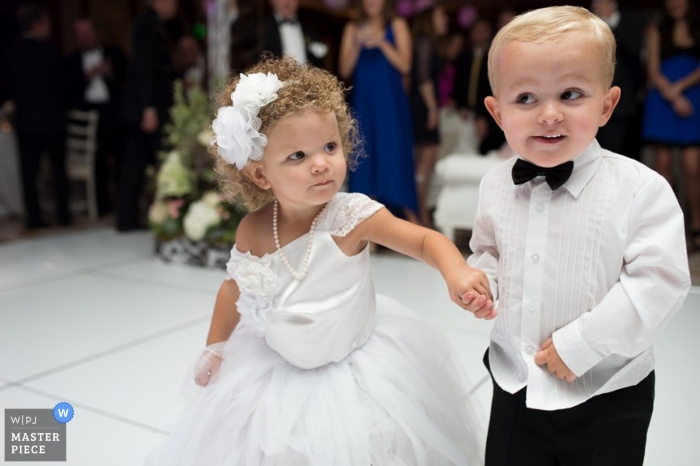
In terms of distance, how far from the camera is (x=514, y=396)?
121 cm

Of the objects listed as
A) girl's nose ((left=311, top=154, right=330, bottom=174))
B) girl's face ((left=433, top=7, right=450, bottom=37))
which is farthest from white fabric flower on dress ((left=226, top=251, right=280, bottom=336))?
girl's face ((left=433, top=7, right=450, bottom=37))

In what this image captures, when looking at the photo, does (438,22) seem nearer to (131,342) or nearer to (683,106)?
(683,106)

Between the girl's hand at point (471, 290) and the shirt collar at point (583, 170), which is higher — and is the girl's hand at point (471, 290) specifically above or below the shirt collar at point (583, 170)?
below

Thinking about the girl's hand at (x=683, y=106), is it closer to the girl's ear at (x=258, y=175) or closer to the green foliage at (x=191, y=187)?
the green foliage at (x=191, y=187)

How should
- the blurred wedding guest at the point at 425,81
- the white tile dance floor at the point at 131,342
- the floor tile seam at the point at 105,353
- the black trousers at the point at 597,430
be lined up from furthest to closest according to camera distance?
the blurred wedding guest at the point at 425,81
the floor tile seam at the point at 105,353
the white tile dance floor at the point at 131,342
the black trousers at the point at 597,430

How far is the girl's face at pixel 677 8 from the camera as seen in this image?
3.96 meters

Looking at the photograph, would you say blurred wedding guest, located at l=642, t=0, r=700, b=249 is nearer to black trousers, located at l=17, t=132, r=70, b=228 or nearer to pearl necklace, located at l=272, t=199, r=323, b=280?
pearl necklace, located at l=272, t=199, r=323, b=280

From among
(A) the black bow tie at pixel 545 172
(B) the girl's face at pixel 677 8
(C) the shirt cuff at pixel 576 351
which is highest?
(B) the girl's face at pixel 677 8

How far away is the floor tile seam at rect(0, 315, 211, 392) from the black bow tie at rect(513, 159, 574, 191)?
1.63 m

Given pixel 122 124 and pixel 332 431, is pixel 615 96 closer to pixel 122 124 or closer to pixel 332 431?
pixel 332 431

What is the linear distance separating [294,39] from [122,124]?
2.50 metres

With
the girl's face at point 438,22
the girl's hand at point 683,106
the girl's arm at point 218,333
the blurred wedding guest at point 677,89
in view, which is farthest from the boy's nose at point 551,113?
the girl's face at point 438,22

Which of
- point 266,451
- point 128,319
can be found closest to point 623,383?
point 266,451

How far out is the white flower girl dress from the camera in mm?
1283
